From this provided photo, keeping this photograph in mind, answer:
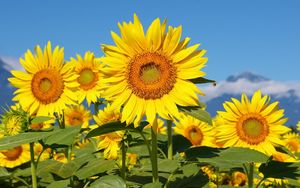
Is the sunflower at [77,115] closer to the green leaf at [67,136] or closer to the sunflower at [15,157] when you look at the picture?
the sunflower at [15,157]

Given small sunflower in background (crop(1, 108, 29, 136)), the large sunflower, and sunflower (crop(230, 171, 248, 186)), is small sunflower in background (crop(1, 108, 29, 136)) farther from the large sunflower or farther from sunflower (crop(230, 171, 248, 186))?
sunflower (crop(230, 171, 248, 186))

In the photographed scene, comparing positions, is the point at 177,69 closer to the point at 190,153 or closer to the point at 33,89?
the point at 190,153

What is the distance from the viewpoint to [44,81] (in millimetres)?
5461

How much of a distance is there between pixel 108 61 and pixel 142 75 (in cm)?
31

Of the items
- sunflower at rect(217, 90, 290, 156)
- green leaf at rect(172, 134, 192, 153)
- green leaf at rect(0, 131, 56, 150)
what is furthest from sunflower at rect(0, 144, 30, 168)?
green leaf at rect(0, 131, 56, 150)

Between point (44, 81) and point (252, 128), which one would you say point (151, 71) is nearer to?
point (252, 128)

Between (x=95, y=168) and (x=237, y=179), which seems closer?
(x=95, y=168)

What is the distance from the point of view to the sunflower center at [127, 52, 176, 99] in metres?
3.51

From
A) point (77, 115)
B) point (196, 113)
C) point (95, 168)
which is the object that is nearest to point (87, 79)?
point (77, 115)

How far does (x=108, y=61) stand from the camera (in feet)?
11.3

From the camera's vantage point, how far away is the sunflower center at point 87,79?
→ 6.80 meters

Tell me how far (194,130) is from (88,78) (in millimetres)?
1667

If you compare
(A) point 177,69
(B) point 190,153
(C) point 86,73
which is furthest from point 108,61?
(C) point 86,73

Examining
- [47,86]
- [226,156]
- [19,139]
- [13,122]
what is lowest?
[226,156]
